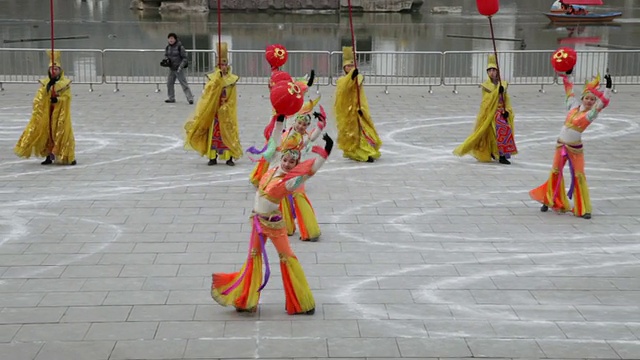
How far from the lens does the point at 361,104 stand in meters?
13.5

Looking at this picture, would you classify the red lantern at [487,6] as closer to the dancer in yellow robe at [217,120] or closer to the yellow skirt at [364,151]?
the yellow skirt at [364,151]

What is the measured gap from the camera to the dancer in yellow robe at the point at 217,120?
12.9 meters

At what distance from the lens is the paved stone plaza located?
7016 mm

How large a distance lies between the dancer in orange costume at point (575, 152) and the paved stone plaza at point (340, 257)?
0.66 ft

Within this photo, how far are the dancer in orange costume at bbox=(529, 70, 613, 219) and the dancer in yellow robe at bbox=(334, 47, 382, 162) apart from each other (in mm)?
3323

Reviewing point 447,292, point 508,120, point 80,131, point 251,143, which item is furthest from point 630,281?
point 80,131

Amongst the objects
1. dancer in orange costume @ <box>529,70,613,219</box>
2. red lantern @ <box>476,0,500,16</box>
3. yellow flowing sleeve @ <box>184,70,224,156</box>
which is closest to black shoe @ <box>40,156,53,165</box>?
yellow flowing sleeve @ <box>184,70,224,156</box>

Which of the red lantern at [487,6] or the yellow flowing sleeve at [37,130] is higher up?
the red lantern at [487,6]

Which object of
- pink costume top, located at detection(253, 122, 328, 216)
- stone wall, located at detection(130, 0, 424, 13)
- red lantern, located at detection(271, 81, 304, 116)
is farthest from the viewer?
stone wall, located at detection(130, 0, 424, 13)

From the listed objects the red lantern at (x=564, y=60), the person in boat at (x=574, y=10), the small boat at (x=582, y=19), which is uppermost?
the person in boat at (x=574, y=10)

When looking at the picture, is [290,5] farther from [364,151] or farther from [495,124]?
[495,124]

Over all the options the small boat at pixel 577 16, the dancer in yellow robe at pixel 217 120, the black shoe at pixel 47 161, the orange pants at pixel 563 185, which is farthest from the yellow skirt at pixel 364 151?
the small boat at pixel 577 16

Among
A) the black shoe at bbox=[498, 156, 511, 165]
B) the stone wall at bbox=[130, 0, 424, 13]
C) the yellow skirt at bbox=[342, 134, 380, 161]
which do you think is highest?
the stone wall at bbox=[130, 0, 424, 13]

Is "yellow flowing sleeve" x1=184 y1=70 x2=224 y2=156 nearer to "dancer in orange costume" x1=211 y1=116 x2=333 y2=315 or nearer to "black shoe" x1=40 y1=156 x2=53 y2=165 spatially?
"black shoe" x1=40 y1=156 x2=53 y2=165
